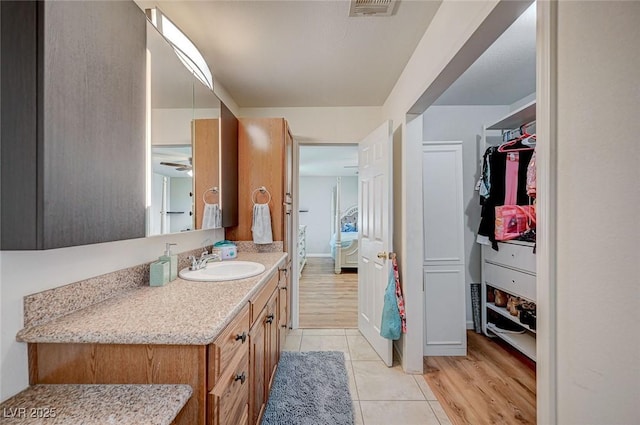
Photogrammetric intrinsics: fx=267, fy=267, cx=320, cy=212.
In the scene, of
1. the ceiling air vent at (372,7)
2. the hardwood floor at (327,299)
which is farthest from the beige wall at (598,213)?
the hardwood floor at (327,299)

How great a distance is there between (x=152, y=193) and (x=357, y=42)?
62.1 inches

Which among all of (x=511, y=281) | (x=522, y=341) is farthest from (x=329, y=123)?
(x=522, y=341)

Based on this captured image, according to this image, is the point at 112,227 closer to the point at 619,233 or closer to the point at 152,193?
the point at 152,193

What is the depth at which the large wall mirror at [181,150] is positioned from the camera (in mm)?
1286

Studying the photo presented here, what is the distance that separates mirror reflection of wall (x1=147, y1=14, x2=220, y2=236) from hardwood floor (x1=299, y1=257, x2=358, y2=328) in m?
1.93

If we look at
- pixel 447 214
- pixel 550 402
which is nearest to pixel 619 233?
pixel 550 402

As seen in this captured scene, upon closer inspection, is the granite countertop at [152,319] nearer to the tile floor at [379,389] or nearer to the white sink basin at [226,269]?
the white sink basin at [226,269]

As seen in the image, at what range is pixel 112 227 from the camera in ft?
3.12

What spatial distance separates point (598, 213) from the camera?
67cm

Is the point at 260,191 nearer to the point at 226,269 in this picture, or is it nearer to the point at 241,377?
the point at 226,269

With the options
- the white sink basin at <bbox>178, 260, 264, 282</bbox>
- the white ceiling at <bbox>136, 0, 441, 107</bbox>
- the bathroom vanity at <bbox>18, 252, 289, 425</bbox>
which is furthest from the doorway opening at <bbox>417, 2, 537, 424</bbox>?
the bathroom vanity at <bbox>18, 252, 289, 425</bbox>

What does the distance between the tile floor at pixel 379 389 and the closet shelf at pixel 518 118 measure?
2276 millimetres

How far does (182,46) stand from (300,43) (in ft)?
2.43

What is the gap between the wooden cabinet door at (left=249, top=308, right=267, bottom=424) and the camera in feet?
4.19
